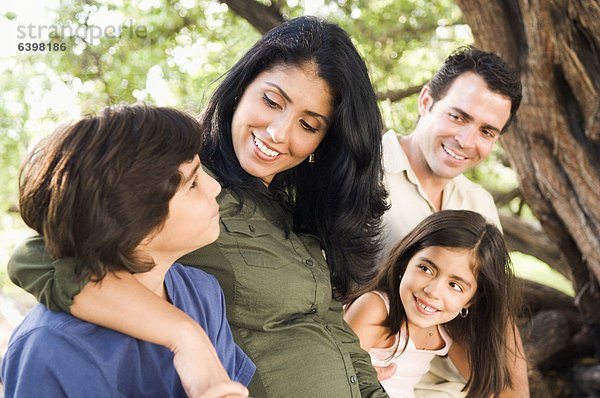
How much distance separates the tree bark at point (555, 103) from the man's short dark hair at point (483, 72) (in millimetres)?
380

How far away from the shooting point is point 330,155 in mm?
2221

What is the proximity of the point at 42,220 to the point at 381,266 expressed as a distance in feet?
5.60

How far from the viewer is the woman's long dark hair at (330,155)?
201 centimetres

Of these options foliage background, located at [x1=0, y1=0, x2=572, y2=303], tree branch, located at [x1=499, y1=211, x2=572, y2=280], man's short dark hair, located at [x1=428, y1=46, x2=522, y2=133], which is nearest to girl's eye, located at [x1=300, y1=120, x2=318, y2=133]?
man's short dark hair, located at [x1=428, y1=46, x2=522, y2=133]

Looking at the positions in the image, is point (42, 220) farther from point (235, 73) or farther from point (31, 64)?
point (31, 64)

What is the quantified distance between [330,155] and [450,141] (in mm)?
1033

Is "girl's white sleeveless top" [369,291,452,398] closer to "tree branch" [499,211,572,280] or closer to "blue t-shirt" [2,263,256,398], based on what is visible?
"blue t-shirt" [2,263,256,398]

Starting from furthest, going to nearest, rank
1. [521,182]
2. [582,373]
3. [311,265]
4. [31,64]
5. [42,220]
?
[31,64]
[582,373]
[521,182]
[311,265]
[42,220]

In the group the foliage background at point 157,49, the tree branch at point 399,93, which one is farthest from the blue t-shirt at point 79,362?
the tree branch at point 399,93

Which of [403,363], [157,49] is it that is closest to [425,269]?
[403,363]

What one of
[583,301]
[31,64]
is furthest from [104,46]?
[583,301]

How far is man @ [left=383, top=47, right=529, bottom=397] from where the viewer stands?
2945 millimetres

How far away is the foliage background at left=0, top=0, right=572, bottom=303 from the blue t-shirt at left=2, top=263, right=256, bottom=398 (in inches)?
105

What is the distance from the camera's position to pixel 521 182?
396 cm
